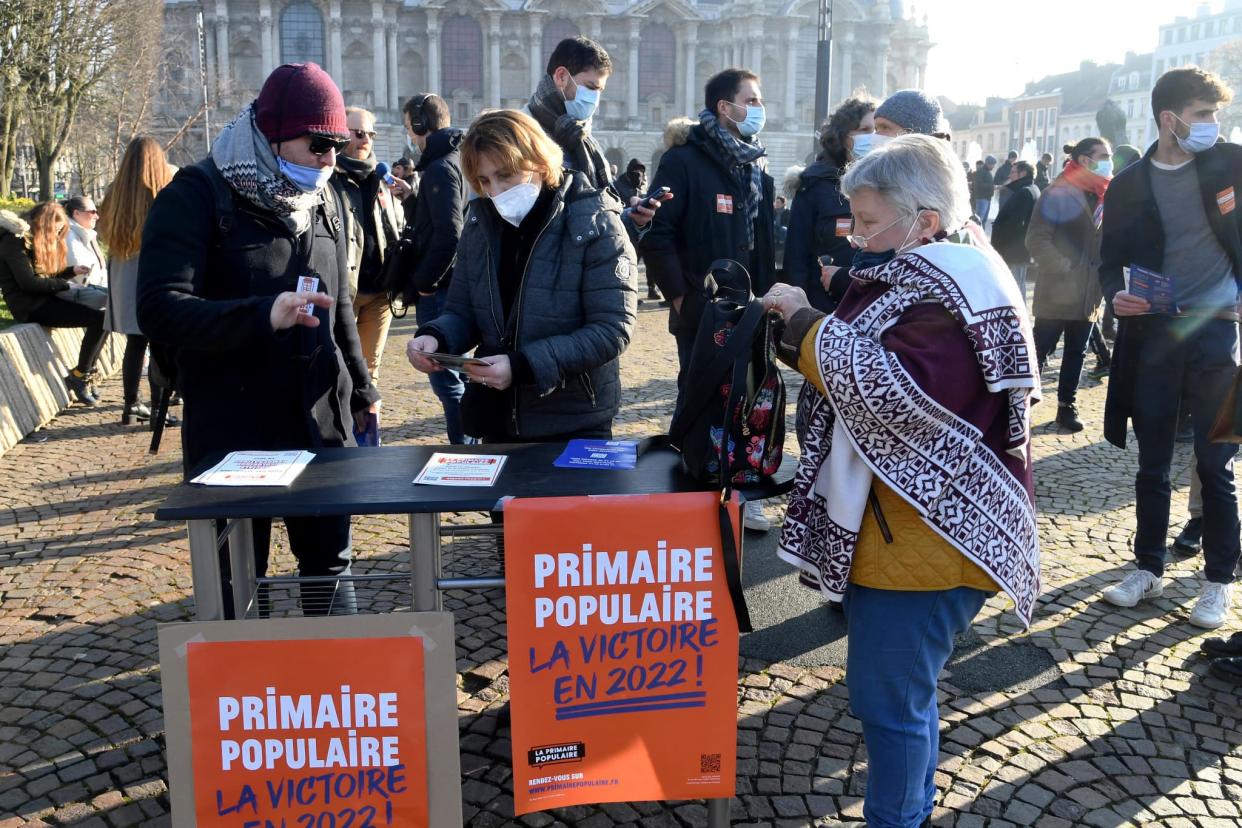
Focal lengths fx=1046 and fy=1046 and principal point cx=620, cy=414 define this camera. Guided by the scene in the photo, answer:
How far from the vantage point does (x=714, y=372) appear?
2.41 meters

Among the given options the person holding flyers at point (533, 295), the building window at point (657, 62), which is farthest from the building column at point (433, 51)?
the person holding flyers at point (533, 295)

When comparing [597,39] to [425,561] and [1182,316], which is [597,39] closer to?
[1182,316]

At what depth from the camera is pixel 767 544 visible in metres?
4.89

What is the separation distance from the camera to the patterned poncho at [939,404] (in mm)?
2082

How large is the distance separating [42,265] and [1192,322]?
25.7 feet

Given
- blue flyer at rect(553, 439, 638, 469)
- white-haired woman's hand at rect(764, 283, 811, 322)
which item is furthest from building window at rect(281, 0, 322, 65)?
white-haired woman's hand at rect(764, 283, 811, 322)

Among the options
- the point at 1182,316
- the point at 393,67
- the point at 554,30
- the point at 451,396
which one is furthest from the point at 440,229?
the point at 554,30

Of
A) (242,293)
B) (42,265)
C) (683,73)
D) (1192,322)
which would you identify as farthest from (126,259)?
(683,73)

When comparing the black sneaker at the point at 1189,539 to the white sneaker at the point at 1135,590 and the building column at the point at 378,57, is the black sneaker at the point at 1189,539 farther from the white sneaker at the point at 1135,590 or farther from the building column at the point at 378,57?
the building column at the point at 378,57

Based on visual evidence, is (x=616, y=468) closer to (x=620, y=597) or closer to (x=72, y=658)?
(x=620, y=597)

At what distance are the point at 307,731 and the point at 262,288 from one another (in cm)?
128

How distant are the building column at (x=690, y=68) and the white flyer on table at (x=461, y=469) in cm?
7870

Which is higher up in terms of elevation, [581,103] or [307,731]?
[581,103]

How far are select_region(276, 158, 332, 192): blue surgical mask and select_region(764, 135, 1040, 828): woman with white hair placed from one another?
138cm
